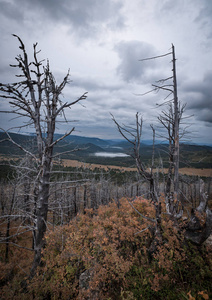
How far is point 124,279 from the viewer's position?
18.5 feet

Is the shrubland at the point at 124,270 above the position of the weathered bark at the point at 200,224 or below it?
below

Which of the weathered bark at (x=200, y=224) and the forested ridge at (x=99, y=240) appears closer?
the forested ridge at (x=99, y=240)

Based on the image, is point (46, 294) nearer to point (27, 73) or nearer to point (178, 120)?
point (27, 73)

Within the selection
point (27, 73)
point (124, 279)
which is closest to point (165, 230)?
point (124, 279)

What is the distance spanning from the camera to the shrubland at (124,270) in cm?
516

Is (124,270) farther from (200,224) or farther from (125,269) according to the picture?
(200,224)

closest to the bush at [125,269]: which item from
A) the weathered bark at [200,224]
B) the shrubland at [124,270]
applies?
the shrubland at [124,270]

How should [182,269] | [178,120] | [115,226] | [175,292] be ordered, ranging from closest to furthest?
[175,292], [182,269], [178,120], [115,226]

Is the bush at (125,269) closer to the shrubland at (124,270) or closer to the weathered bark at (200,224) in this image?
the shrubland at (124,270)

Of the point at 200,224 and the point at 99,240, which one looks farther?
the point at 99,240

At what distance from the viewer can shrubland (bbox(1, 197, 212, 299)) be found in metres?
5.16

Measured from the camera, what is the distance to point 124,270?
6.07m

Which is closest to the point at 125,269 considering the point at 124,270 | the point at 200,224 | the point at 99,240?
the point at 124,270

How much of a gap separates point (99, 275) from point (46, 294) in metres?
2.75
